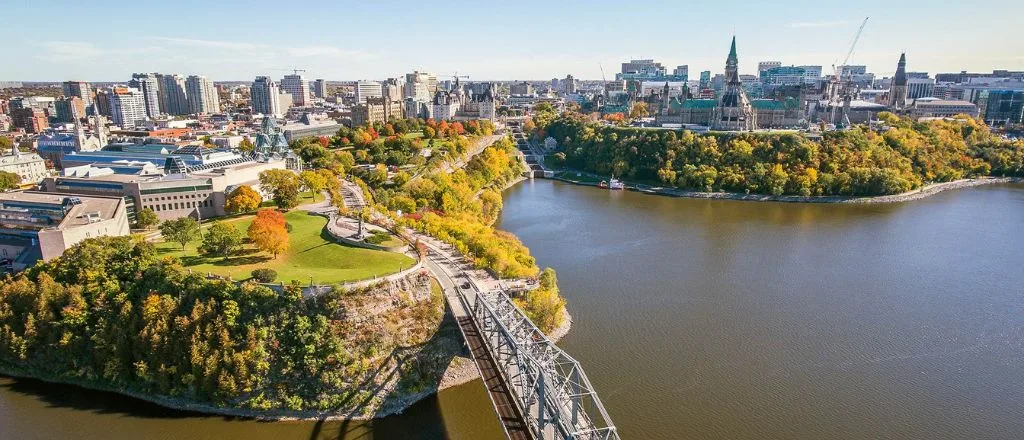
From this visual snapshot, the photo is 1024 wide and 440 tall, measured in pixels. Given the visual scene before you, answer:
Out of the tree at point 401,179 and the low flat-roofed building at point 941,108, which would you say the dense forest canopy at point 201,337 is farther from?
the low flat-roofed building at point 941,108

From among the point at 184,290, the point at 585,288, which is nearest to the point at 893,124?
the point at 585,288

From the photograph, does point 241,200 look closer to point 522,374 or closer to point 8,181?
point 522,374

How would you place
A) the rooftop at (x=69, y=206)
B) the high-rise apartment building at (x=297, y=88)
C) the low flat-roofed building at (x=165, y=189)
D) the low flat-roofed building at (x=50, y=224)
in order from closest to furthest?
the low flat-roofed building at (x=50, y=224) → the rooftop at (x=69, y=206) → the low flat-roofed building at (x=165, y=189) → the high-rise apartment building at (x=297, y=88)

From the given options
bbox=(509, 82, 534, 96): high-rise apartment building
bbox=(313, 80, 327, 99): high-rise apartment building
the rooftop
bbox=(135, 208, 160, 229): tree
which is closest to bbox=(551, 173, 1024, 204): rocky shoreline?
bbox=(135, 208, 160, 229): tree

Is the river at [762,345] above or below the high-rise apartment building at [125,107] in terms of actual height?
below

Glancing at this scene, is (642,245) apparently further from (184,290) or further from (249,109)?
(249,109)

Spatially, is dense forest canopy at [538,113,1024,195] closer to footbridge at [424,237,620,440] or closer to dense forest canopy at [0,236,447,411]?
footbridge at [424,237,620,440]

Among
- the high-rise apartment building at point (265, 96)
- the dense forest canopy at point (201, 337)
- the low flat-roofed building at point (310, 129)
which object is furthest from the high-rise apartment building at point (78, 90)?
the dense forest canopy at point (201, 337)
